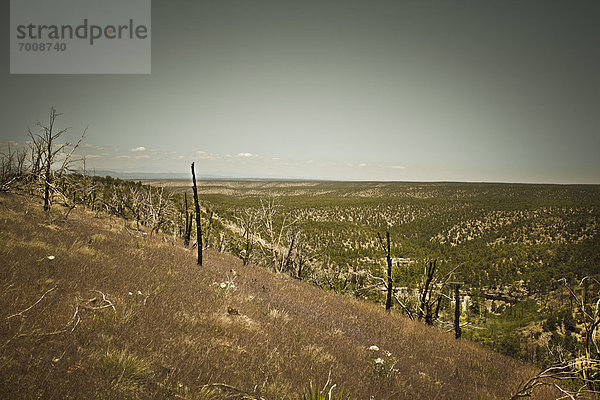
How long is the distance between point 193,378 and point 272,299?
15.1ft

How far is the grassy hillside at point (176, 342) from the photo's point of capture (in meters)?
2.65

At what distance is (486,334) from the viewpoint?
18.2 meters

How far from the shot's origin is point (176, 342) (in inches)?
141

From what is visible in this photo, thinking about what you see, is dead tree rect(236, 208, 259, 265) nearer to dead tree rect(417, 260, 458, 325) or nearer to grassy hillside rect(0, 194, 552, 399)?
grassy hillside rect(0, 194, 552, 399)

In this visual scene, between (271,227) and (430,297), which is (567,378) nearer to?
(430,297)

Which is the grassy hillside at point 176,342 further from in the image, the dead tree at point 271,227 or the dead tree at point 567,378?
the dead tree at point 271,227

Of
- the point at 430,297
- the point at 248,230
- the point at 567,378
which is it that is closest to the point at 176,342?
the point at 567,378

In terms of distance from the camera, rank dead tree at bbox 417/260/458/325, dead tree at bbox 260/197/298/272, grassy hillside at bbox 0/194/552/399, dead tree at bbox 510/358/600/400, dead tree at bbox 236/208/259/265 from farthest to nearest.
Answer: dead tree at bbox 236/208/259/265
dead tree at bbox 260/197/298/272
dead tree at bbox 417/260/458/325
grassy hillside at bbox 0/194/552/399
dead tree at bbox 510/358/600/400

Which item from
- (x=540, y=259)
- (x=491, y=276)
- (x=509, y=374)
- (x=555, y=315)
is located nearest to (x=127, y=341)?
(x=509, y=374)

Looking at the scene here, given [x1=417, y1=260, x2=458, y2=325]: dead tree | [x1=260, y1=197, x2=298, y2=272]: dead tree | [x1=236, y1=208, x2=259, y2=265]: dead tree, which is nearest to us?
[x1=417, y1=260, x2=458, y2=325]: dead tree

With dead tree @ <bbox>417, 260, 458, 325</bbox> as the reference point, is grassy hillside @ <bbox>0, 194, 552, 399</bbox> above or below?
above

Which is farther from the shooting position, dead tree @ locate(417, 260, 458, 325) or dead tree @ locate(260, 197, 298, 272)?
dead tree @ locate(260, 197, 298, 272)

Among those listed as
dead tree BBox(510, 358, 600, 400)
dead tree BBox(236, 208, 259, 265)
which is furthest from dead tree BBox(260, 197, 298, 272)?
dead tree BBox(510, 358, 600, 400)

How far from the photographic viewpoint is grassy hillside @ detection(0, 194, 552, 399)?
104 inches
